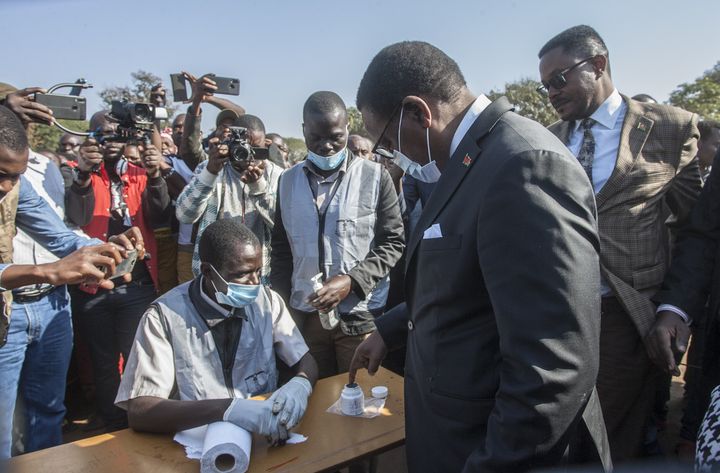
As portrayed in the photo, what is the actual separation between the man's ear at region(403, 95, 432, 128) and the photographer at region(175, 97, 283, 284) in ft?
6.67

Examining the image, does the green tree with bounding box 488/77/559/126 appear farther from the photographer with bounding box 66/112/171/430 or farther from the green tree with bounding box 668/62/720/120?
the photographer with bounding box 66/112/171/430

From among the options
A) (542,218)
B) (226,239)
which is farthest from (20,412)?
(542,218)

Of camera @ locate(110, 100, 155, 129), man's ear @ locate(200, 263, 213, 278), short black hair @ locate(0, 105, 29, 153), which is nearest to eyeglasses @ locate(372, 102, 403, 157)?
man's ear @ locate(200, 263, 213, 278)

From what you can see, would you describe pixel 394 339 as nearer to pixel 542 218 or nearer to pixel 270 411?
pixel 270 411

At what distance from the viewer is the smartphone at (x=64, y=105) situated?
9.59 feet

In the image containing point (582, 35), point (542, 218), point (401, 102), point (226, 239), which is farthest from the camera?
point (582, 35)

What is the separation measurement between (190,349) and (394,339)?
2.93ft

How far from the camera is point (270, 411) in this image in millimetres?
1791

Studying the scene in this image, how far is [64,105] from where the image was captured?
2996mm

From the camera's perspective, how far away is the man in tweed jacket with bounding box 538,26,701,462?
2.35 metres

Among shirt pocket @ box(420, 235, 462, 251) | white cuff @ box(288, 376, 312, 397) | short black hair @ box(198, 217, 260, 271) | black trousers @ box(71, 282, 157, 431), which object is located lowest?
black trousers @ box(71, 282, 157, 431)

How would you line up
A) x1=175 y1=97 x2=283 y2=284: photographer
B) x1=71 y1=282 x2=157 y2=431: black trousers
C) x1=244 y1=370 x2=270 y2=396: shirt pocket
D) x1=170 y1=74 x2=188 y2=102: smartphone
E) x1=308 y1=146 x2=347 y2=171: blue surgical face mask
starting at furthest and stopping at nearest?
x1=170 y1=74 x2=188 y2=102: smartphone < x1=71 y1=282 x2=157 y2=431: black trousers < x1=175 y1=97 x2=283 y2=284: photographer < x1=308 y1=146 x2=347 y2=171: blue surgical face mask < x1=244 y1=370 x2=270 y2=396: shirt pocket

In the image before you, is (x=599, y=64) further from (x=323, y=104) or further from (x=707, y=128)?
(x=707, y=128)

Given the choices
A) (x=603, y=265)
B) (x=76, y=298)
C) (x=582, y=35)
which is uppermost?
(x=582, y=35)
